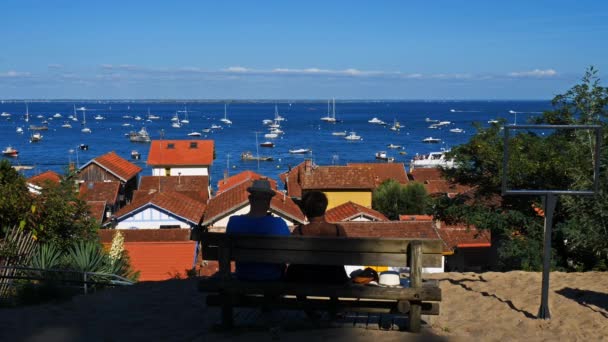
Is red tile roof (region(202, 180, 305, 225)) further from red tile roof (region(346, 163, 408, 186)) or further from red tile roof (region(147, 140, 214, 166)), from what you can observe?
red tile roof (region(147, 140, 214, 166))

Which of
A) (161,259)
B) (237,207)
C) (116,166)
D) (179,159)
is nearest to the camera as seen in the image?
(161,259)

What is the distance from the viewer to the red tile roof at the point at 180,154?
59.3 meters

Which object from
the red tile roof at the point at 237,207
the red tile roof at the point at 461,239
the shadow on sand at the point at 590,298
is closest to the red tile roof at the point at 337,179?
the red tile roof at the point at 237,207

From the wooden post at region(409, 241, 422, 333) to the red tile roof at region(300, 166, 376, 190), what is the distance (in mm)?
32931

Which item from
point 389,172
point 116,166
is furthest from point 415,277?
point 389,172

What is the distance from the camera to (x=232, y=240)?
216 inches

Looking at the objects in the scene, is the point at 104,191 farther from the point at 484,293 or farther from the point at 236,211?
the point at 484,293

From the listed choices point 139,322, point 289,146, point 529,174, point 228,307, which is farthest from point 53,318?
point 289,146

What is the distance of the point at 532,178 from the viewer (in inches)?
680

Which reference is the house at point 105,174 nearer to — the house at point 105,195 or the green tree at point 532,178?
the house at point 105,195

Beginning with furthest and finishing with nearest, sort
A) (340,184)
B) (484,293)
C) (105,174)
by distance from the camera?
(105,174) < (340,184) < (484,293)

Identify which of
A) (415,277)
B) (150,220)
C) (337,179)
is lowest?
(150,220)

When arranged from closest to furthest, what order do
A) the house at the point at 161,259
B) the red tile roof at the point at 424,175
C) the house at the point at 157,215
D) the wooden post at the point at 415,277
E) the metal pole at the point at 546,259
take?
the wooden post at the point at 415,277 → the metal pole at the point at 546,259 → the house at the point at 161,259 → the house at the point at 157,215 → the red tile roof at the point at 424,175

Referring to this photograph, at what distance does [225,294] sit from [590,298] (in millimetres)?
4279
